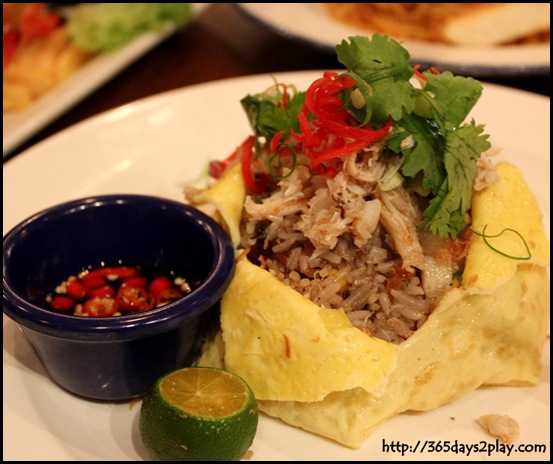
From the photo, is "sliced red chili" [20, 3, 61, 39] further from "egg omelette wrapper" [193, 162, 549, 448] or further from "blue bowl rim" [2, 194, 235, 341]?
"egg omelette wrapper" [193, 162, 549, 448]

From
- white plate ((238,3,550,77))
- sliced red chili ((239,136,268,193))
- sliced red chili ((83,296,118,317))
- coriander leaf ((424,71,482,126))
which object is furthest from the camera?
white plate ((238,3,550,77))

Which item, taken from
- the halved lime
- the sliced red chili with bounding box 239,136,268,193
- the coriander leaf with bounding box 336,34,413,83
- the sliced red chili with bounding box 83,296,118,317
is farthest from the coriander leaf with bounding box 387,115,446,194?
the sliced red chili with bounding box 83,296,118,317

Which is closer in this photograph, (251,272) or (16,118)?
(251,272)

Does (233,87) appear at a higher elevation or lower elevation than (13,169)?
lower

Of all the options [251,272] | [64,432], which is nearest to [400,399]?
[251,272]

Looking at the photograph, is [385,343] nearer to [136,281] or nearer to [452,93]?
[452,93]

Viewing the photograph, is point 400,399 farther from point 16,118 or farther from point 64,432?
point 16,118

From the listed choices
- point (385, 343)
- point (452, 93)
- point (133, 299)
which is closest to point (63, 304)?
point (133, 299)
